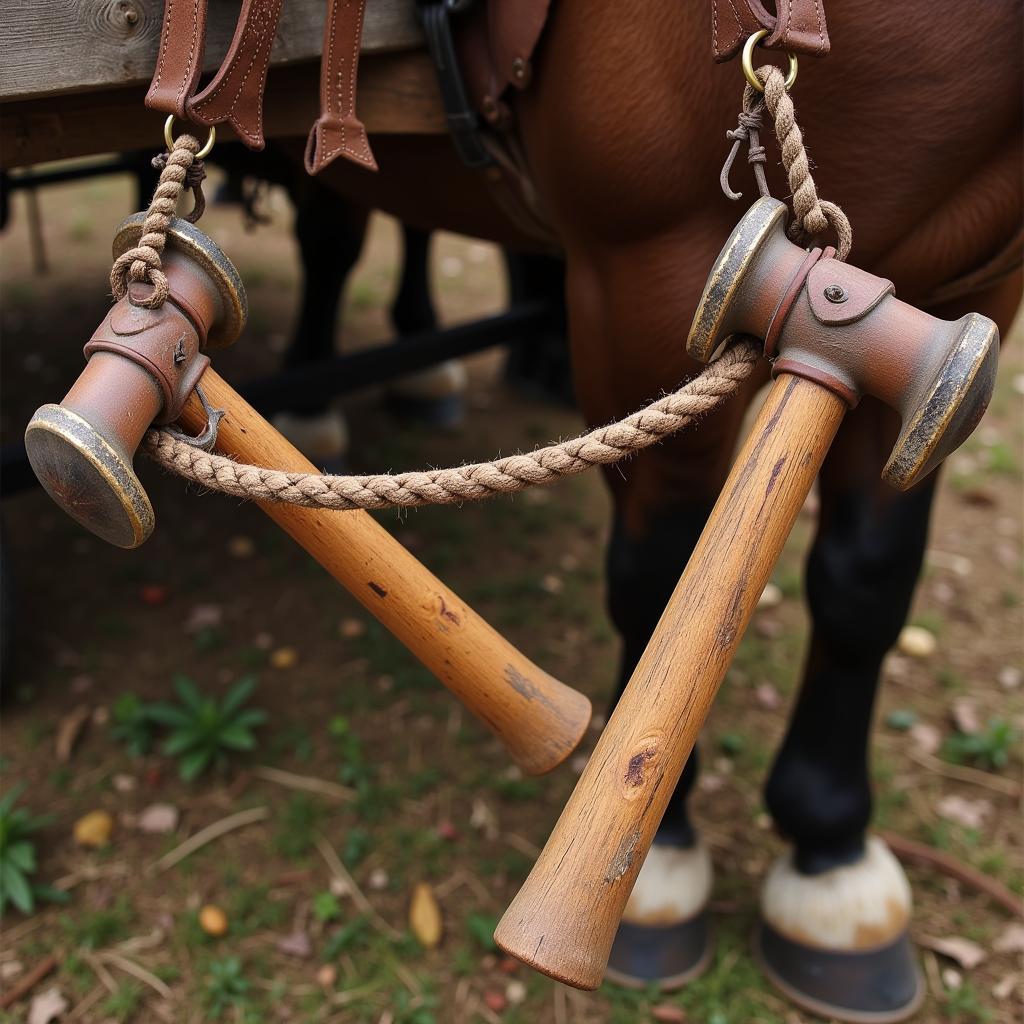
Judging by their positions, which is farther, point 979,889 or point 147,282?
point 979,889

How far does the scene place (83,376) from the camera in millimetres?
871

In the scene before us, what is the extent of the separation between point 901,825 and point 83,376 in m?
1.65

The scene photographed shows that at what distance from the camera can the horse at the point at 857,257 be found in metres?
1.00

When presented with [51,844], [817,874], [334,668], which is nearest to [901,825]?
[817,874]

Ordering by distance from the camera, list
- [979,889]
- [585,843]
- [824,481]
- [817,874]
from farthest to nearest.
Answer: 1. [979,889]
2. [817,874]
3. [824,481]
4. [585,843]

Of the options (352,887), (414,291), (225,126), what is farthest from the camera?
(414,291)

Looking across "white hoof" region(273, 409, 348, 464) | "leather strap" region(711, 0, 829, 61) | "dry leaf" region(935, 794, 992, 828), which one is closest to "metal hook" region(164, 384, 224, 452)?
"leather strap" region(711, 0, 829, 61)

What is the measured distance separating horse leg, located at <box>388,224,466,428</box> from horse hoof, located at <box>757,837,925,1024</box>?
198 cm

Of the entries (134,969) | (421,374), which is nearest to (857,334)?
(134,969)

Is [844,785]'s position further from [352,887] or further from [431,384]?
[431,384]

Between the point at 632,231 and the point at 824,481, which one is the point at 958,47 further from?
the point at 824,481

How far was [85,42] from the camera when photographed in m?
1.03

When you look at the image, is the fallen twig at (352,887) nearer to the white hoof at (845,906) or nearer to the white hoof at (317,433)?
the white hoof at (845,906)

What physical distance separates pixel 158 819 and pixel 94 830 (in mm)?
108
